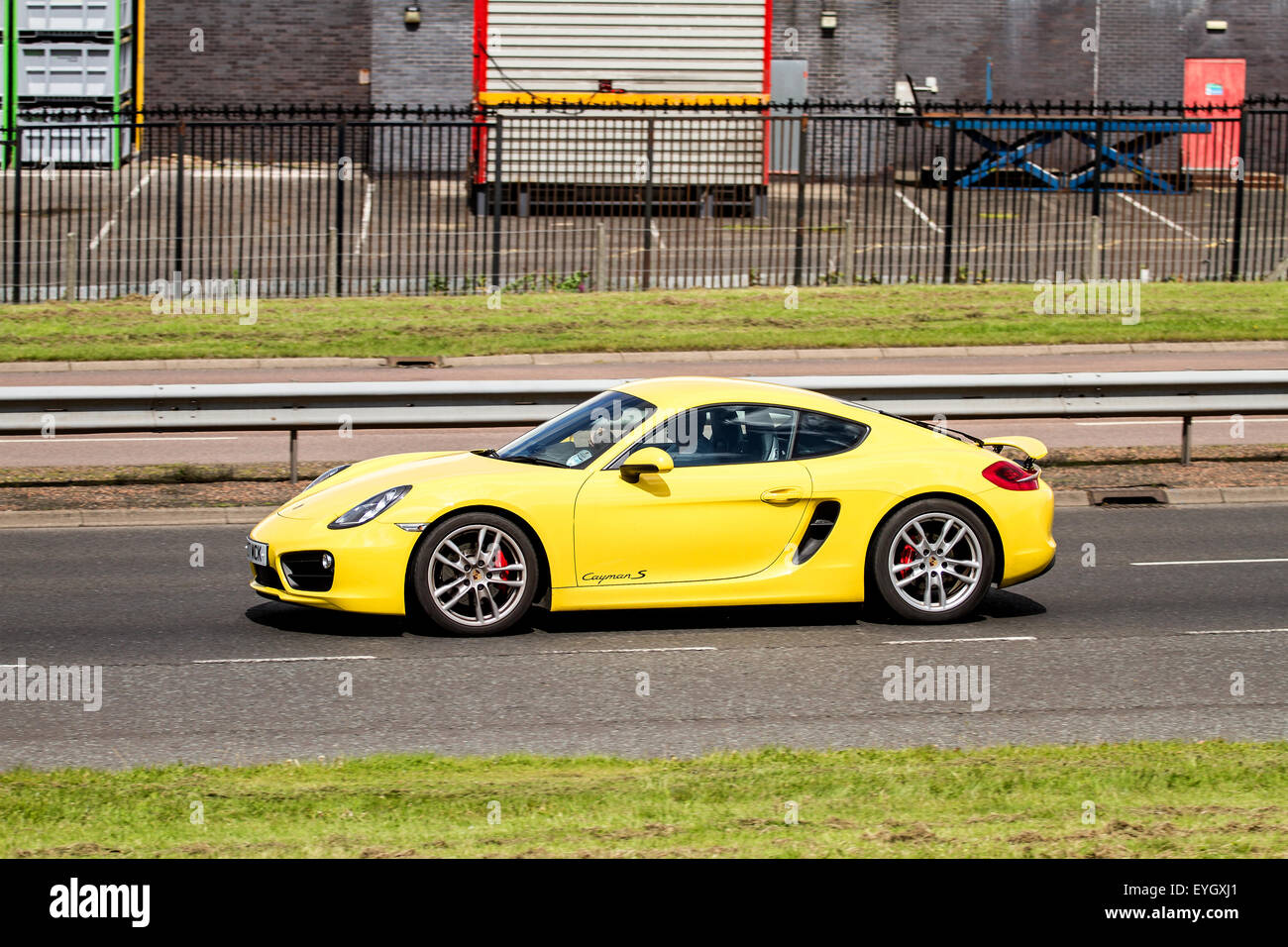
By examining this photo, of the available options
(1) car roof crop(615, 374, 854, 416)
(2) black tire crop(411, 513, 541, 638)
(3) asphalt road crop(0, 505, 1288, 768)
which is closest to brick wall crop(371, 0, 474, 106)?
(3) asphalt road crop(0, 505, 1288, 768)

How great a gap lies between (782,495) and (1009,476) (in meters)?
1.34

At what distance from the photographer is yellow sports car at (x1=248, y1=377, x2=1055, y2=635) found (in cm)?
901

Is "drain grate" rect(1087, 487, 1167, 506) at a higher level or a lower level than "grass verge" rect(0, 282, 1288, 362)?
lower

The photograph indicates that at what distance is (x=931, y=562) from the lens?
9.46m

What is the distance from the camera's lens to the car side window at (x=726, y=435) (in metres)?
9.35

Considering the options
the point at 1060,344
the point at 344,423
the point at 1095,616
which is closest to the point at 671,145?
the point at 1060,344

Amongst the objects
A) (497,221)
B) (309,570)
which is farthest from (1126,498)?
(497,221)

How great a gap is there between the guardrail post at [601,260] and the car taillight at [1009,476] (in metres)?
14.8

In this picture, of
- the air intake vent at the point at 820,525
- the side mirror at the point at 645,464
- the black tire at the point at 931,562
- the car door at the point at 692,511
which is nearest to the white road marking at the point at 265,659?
the car door at the point at 692,511

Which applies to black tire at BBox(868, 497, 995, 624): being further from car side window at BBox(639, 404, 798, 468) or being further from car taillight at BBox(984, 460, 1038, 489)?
car side window at BBox(639, 404, 798, 468)

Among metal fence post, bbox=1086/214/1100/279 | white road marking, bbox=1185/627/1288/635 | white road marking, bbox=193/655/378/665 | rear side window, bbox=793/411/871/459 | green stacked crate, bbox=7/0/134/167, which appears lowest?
white road marking, bbox=193/655/378/665

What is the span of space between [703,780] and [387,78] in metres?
31.8

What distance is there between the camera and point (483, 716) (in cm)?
771

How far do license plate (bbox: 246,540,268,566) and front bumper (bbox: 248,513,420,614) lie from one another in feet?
0.16
